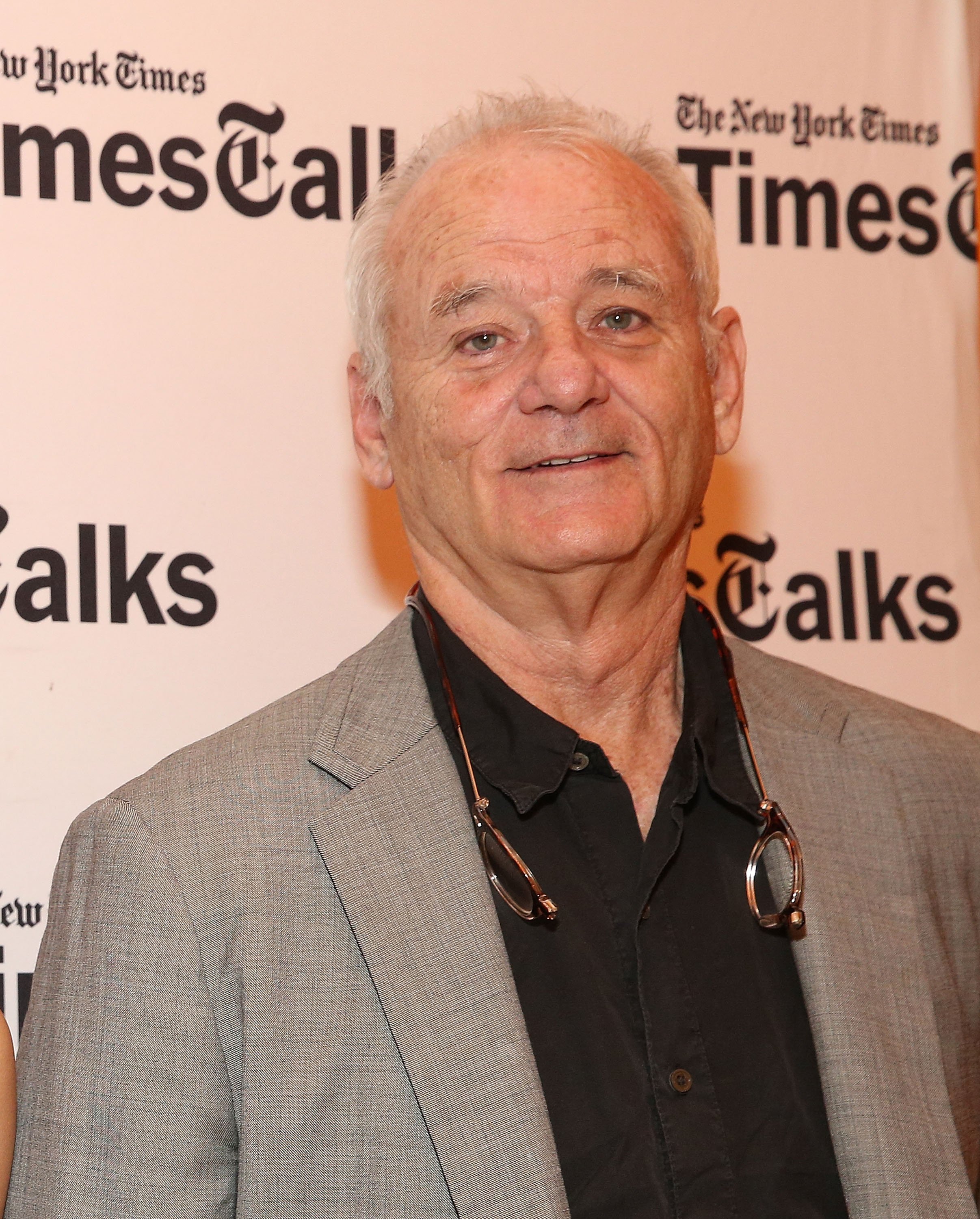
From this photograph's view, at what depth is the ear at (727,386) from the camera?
85.5 inches

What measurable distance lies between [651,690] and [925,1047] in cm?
58

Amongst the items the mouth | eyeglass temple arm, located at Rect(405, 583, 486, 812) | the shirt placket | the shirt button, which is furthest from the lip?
the shirt button

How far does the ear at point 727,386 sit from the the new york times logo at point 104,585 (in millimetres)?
821

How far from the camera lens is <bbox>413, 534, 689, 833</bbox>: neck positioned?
6.44 ft

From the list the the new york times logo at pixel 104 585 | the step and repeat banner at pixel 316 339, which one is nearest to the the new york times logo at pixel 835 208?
the step and repeat banner at pixel 316 339

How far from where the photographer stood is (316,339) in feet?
7.95

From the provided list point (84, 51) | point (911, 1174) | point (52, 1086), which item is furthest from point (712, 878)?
point (84, 51)

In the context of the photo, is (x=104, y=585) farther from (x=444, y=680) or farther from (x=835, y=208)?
(x=835, y=208)

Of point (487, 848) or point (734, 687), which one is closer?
point (487, 848)

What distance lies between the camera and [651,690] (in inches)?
81.4

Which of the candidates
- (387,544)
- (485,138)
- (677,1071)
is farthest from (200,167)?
(677,1071)

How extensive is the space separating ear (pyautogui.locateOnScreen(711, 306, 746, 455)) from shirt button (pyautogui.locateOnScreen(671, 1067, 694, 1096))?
34.7 inches

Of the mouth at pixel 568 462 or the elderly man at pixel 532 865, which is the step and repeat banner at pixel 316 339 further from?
the mouth at pixel 568 462

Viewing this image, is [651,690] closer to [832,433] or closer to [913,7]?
[832,433]
